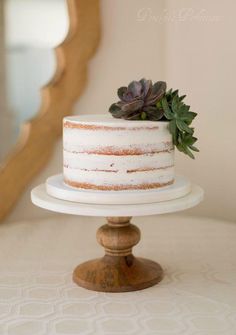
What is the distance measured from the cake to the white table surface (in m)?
0.15

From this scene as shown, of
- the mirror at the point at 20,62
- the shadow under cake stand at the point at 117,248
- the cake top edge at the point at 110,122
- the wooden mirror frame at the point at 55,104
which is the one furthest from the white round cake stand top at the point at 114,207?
the mirror at the point at 20,62

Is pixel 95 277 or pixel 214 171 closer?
pixel 95 277

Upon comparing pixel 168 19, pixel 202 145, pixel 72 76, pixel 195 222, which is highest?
pixel 168 19

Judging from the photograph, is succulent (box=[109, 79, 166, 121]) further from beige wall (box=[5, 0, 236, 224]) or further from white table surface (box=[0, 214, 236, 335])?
beige wall (box=[5, 0, 236, 224])

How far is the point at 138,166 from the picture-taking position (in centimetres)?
73

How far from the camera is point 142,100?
0.75 m

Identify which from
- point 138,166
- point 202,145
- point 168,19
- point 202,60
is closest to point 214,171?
point 202,145

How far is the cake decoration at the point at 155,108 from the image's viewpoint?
29.5 inches

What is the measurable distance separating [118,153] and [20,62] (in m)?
0.88

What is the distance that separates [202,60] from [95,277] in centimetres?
56

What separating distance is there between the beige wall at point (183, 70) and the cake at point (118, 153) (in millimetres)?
406

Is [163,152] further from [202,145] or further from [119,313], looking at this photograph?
[202,145]

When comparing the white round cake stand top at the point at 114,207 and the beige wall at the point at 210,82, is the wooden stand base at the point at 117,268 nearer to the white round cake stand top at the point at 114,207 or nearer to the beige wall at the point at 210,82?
the white round cake stand top at the point at 114,207

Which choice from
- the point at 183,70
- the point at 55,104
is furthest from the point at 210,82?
the point at 55,104
